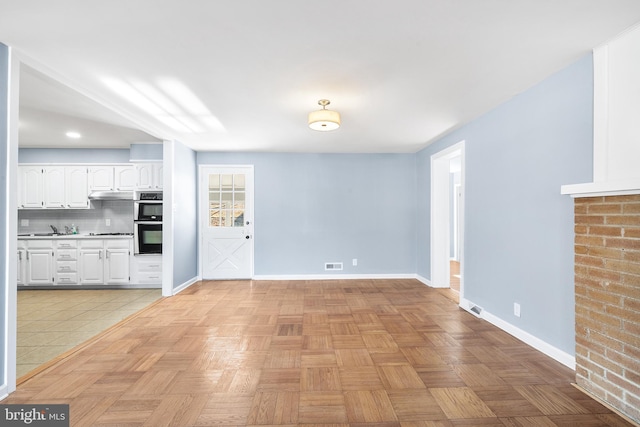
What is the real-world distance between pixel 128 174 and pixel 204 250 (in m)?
1.89

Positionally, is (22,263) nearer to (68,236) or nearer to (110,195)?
(68,236)

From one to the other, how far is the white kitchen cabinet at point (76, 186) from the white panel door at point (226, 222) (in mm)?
1963

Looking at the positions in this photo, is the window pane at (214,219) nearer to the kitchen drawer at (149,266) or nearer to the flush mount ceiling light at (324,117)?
the kitchen drawer at (149,266)

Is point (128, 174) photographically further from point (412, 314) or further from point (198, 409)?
point (412, 314)

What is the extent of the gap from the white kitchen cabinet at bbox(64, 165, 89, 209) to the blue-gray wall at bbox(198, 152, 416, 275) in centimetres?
202

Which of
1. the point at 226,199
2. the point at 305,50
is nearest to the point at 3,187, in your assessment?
the point at 305,50

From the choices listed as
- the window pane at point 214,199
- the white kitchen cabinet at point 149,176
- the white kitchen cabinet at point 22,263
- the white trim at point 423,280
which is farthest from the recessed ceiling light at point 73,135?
the white trim at point 423,280

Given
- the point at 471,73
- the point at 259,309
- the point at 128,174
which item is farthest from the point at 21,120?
the point at 471,73

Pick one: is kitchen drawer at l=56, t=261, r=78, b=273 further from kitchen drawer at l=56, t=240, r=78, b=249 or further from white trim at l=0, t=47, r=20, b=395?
white trim at l=0, t=47, r=20, b=395

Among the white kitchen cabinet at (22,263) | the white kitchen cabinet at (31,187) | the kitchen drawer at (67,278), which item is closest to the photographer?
the white kitchen cabinet at (22,263)

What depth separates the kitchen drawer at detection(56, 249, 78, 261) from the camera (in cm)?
538

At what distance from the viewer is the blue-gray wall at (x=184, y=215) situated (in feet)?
16.8

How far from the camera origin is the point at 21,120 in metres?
4.14

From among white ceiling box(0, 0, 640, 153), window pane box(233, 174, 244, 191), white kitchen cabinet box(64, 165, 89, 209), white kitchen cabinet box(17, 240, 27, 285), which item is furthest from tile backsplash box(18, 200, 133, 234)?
white ceiling box(0, 0, 640, 153)
